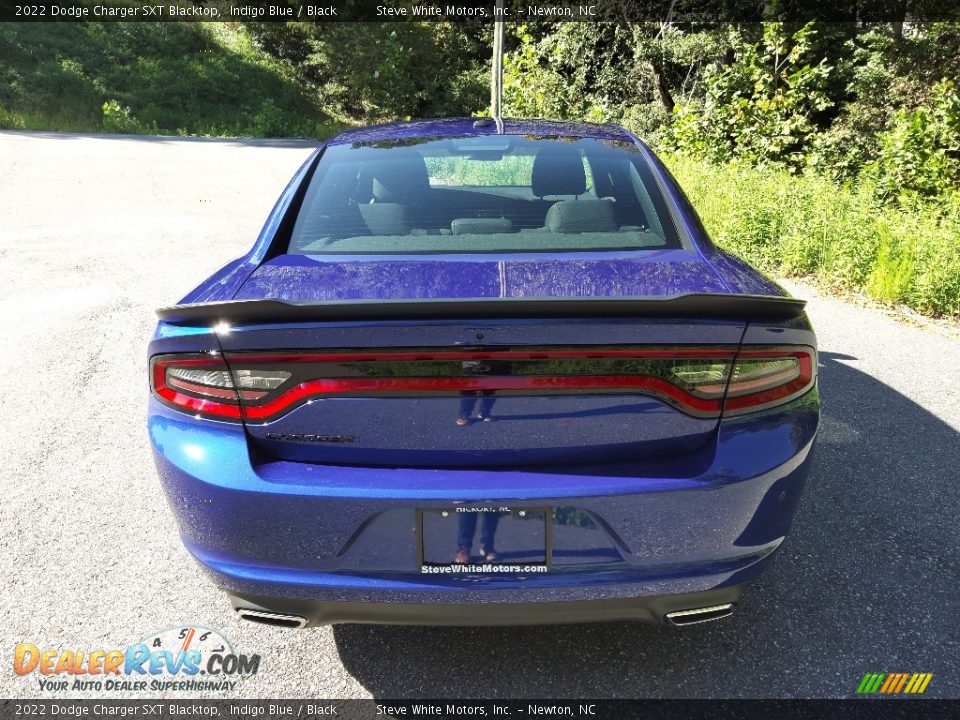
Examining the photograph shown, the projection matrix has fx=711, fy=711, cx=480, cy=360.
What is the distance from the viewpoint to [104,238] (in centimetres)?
905

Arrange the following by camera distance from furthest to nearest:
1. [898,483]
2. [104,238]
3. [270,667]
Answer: [104,238] < [898,483] < [270,667]

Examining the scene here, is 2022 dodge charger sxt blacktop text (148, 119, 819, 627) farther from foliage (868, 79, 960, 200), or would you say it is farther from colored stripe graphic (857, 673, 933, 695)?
foliage (868, 79, 960, 200)

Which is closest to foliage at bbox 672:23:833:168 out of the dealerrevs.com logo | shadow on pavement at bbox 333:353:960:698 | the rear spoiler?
shadow on pavement at bbox 333:353:960:698

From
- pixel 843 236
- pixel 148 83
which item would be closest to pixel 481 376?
pixel 843 236

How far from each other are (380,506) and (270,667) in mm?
906

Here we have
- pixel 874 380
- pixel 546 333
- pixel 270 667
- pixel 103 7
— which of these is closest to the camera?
pixel 546 333

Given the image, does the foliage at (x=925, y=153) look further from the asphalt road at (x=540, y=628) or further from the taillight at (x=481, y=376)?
the taillight at (x=481, y=376)

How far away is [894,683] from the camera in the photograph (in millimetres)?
2174

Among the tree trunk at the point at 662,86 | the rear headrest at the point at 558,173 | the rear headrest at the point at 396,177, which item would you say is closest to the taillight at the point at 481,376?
the rear headrest at the point at 396,177

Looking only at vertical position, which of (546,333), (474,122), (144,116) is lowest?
(144,116)

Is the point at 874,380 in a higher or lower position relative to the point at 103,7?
lower

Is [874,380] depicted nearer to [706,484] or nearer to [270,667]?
[706,484]

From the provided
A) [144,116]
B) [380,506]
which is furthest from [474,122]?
[144,116]

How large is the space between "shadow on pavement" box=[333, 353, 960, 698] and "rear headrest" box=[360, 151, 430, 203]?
1.60 metres
